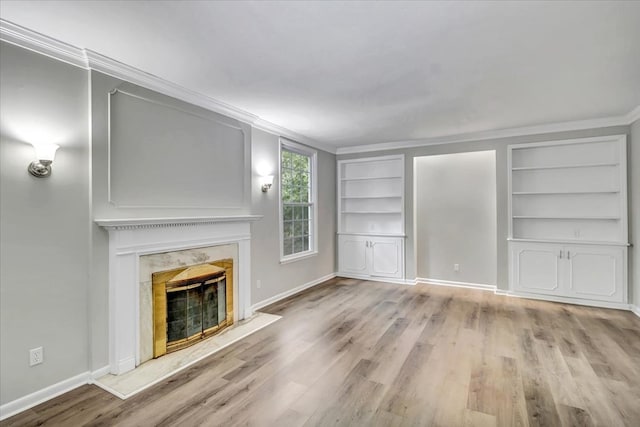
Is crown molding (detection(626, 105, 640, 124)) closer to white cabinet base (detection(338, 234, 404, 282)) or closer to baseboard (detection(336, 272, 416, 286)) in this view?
white cabinet base (detection(338, 234, 404, 282))

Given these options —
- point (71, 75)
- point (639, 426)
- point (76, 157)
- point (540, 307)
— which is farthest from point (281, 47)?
point (540, 307)

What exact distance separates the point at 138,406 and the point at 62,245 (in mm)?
1302

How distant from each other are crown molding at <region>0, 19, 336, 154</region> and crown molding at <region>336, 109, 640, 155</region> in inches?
106

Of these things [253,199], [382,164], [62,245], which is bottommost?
[62,245]

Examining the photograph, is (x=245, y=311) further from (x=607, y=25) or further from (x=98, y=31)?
(x=607, y=25)

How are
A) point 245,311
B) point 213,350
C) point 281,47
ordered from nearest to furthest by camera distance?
point 281,47 → point 213,350 → point 245,311

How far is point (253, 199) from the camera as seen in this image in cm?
419

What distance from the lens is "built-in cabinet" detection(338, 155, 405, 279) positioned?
19.0ft

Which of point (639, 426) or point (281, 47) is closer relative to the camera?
Answer: point (639, 426)

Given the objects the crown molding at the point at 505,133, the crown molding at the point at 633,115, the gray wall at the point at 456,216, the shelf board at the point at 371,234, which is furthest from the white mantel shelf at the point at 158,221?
the crown molding at the point at 633,115

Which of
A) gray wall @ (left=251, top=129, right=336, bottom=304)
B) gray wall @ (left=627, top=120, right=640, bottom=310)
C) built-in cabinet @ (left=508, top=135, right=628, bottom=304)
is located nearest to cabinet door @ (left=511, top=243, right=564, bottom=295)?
built-in cabinet @ (left=508, top=135, right=628, bottom=304)

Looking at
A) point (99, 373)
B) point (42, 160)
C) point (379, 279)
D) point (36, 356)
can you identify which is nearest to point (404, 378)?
point (99, 373)

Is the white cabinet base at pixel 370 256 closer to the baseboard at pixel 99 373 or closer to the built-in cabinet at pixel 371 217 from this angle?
the built-in cabinet at pixel 371 217

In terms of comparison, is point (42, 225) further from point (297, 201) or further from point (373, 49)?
point (297, 201)
